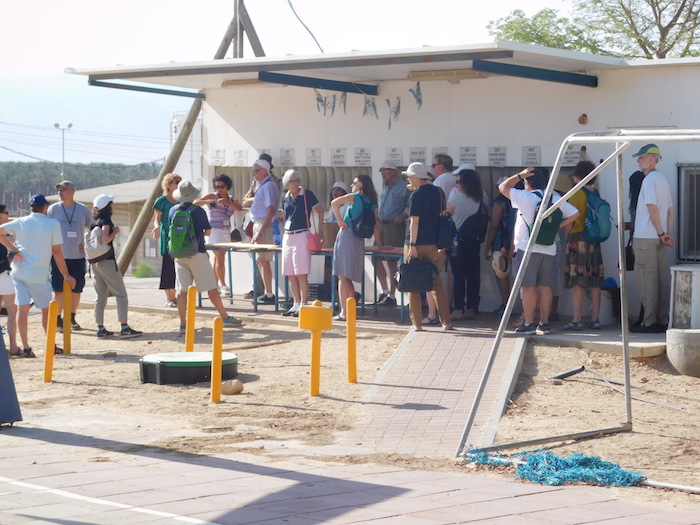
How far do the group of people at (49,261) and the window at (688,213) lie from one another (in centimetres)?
688

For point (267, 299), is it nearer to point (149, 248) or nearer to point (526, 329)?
point (526, 329)

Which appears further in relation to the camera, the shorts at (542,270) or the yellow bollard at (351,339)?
the shorts at (542,270)

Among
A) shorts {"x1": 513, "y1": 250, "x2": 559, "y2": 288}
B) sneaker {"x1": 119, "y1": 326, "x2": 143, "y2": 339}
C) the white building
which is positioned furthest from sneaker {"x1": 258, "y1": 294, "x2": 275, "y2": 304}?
shorts {"x1": 513, "y1": 250, "x2": 559, "y2": 288}

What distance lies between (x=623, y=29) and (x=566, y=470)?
103 feet

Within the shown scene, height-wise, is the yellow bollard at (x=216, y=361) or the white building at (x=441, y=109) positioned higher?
the white building at (x=441, y=109)

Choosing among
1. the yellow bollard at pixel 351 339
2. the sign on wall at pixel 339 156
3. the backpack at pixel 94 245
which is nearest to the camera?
the yellow bollard at pixel 351 339

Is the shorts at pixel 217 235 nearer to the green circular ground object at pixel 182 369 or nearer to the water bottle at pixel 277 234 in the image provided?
the water bottle at pixel 277 234

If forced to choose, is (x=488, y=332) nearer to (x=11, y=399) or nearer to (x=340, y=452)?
(x=340, y=452)

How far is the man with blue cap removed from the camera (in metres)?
12.1

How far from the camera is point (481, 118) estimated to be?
14.3 metres

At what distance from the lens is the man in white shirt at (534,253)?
38.6ft

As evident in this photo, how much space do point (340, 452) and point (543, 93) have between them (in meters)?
7.12

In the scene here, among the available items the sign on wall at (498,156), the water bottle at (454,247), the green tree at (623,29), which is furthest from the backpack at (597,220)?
the green tree at (623,29)

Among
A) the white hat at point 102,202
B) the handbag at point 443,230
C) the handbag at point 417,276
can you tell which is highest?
the white hat at point 102,202
